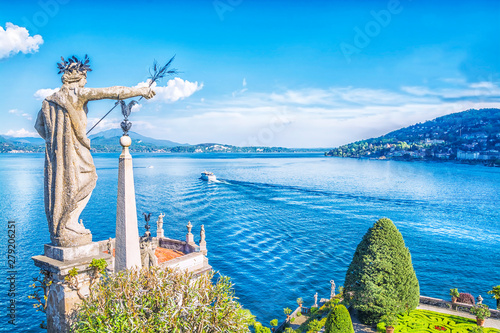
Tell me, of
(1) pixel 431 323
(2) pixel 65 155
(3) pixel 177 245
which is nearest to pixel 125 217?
(2) pixel 65 155

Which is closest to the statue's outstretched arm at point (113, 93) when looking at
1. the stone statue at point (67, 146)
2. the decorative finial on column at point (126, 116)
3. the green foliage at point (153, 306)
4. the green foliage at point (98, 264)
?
the stone statue at point (67, 146)

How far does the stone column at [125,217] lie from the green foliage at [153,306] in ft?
1.52

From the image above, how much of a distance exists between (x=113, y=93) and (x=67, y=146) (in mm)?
1582

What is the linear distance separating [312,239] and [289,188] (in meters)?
43.1

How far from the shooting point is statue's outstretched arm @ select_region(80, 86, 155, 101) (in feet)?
→ 26.4

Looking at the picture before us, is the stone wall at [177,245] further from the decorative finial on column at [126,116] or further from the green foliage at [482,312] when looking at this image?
the green foliage at [482,312]

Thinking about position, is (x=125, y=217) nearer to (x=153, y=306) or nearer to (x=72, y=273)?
(x=72, y=273)

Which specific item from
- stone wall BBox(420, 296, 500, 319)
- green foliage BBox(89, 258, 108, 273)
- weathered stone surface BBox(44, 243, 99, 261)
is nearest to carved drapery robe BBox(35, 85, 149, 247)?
weathered stone surface BBox(44, 243, 99, 261)

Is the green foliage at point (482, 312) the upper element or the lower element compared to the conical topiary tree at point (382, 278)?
lower

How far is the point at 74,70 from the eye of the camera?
26.5ft

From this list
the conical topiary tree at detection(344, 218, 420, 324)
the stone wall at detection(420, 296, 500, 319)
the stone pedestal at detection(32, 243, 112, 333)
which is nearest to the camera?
the stone pedestal at detection(32, 243, 112, 333)

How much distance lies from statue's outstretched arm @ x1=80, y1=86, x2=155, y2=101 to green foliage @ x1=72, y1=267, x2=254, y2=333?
4.28 meters

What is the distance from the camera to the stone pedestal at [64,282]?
25.8 feet

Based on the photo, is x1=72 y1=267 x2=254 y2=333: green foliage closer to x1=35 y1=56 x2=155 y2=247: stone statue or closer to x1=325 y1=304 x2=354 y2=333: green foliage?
x1=35 y1=56 x2=155 y2=247: stone statue
